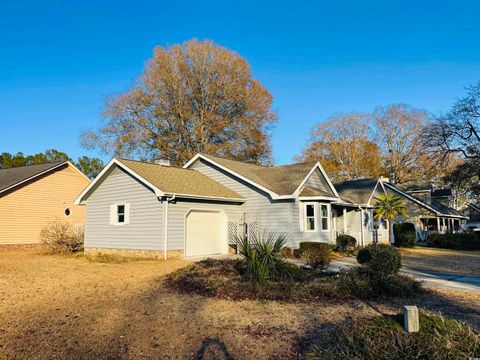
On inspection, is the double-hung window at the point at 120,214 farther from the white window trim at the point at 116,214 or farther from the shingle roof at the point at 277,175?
the shingle roof at the point at 277,175

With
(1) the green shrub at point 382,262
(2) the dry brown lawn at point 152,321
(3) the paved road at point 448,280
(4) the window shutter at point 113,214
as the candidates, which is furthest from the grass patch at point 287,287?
(4) the window shutter at point 113,214

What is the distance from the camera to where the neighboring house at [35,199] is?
24.4 m

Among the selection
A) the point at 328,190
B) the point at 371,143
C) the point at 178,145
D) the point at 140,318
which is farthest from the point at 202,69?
the point at 140,318

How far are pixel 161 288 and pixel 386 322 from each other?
629 centimetres

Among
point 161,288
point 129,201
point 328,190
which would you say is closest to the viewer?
point 161,288

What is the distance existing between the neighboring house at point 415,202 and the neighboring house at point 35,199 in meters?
20.4

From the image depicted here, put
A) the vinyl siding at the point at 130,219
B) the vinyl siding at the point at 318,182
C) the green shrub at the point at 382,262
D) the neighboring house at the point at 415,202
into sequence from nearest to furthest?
the green shrub at the point at 382,262, the vinyl siding at the point at 130,219, the vinyl siding at the point at 318,182, the neighboring house at the point at 415,202

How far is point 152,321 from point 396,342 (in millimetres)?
4180

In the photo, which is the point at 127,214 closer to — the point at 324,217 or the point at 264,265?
the point at 324,217

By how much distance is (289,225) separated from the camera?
19125 mm

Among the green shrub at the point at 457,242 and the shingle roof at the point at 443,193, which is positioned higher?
the shingle roof at the point at 443,193

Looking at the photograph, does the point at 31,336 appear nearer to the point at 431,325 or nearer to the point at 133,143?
the point at 431,325

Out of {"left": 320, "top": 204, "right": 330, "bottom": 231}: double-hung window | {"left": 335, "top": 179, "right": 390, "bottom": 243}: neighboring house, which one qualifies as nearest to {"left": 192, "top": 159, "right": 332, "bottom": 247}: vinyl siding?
{"left": 320, "top": 204, "right": 330, "bottom": 231}: double-hung window

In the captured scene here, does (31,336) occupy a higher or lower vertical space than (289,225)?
lower
